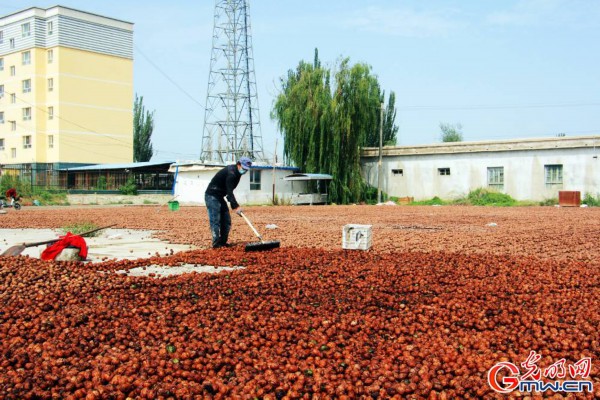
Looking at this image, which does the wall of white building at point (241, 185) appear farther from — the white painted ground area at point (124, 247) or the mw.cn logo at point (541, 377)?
the mw.cn logo at point (541, 377)

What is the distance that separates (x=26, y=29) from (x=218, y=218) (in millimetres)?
41562

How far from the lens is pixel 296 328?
4.01m

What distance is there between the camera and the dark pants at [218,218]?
8.15m

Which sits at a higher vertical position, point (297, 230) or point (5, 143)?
point (5, 143)

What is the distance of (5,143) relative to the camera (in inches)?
1752

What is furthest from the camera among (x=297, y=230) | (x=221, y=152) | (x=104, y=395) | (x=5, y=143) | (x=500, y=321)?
(x=5, y=143)

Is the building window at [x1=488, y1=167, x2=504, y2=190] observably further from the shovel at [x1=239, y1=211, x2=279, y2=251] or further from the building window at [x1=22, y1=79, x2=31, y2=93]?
the building window at [x1=22, y1=79, x2=31, y2=93]

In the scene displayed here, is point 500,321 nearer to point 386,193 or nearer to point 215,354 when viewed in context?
point 215,354

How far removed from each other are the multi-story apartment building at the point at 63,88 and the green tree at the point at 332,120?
667 inches

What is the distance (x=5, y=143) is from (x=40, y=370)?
155 ft

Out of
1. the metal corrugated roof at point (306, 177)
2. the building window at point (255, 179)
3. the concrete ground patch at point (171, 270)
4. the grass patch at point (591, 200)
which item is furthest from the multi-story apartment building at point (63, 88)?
the concrete ground patch at point (171, 270)

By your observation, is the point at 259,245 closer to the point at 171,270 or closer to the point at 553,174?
the point at 171,270

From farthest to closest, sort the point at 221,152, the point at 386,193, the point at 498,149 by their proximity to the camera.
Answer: the point at 221,152, the point at 386,193, the point at 498,149

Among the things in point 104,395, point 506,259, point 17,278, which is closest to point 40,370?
point 104,395
